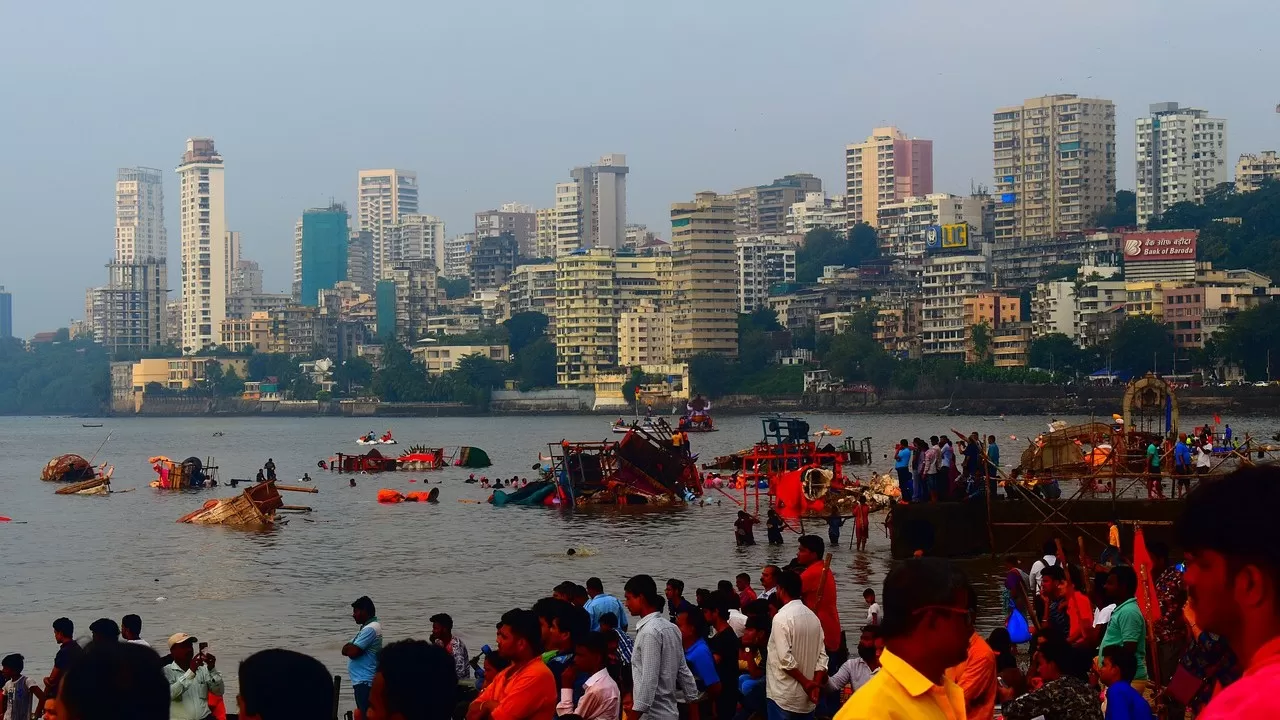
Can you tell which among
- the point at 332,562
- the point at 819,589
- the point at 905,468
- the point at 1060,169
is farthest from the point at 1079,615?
the point at 1060,169

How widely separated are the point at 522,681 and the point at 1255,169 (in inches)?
7509

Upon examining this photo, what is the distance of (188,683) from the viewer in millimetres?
11633

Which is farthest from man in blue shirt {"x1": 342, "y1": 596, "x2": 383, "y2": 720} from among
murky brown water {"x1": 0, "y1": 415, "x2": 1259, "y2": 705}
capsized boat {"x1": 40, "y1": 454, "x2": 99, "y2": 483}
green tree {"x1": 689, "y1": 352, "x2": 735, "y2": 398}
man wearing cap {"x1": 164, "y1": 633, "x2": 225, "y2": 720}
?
green tree {"x1": 689, "y1": 352, "x2": 735, "y2": 398}

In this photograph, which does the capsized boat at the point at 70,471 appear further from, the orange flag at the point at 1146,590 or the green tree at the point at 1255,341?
the green tree at the point at 1255,341

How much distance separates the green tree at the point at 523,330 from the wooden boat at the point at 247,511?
145 m

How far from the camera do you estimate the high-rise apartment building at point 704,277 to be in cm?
16962

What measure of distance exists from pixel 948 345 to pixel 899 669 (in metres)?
147

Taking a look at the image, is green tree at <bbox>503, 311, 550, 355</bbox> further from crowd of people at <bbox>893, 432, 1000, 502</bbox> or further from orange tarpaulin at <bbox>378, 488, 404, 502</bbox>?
crowd of people at <bbox>893, 432, 1000, 502</bbox>

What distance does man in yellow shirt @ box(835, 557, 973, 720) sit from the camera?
3.95m

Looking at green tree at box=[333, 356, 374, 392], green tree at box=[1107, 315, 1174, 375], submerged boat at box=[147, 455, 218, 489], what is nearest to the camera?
submerged boat at box=[147, 455, 218, 489]

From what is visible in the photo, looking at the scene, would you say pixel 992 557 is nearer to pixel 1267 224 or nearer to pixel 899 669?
pixel 899 669

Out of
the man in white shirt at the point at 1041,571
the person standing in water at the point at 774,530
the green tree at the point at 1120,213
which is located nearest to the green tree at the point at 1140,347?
the green tree at the point at 1120,213

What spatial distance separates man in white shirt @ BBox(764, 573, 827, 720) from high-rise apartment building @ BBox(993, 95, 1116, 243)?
183530mm

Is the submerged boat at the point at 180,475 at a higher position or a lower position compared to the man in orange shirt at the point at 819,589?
lower
